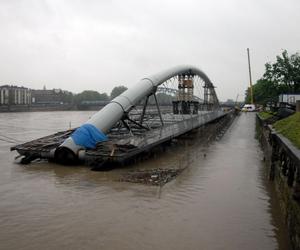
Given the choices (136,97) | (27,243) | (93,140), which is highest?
(136,97)

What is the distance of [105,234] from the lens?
700 cm

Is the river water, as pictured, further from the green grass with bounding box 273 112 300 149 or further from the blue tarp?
the green grass with bounding box 273 112 300 149

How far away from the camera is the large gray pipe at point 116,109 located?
45.2ft

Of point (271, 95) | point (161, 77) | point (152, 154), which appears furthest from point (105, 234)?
point (271, 95)

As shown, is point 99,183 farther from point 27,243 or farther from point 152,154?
point 152,154

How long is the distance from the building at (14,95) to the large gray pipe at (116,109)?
116m

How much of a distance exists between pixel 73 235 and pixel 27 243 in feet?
2.67

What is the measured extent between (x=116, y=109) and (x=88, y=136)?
2.78m

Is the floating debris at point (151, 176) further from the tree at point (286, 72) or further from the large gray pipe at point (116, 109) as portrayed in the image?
the tree at point (286, 72)

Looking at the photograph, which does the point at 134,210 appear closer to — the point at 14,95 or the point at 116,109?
the point at 116,109

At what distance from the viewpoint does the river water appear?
22.1 feet

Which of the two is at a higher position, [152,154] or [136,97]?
[136,97]

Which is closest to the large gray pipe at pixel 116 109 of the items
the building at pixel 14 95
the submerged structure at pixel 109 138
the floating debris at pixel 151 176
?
the submerged structure at pixel 109 138

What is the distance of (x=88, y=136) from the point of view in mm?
14375
